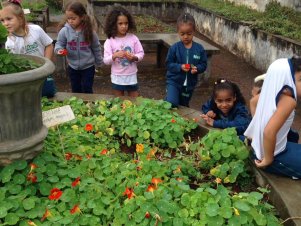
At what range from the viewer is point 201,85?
697cm

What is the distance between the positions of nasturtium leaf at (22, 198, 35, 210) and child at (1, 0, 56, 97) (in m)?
1.98

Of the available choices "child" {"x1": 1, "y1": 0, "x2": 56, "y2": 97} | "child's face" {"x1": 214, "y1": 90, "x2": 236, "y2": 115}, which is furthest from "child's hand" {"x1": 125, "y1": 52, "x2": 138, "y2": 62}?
"child's face" {"x1": 214, "y1": 90, "x2": 236, "y2": 115}

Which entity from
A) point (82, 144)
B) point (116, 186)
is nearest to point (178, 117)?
point (82, 144)

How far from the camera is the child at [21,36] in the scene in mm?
3896

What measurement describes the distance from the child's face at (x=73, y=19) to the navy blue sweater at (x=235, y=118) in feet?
6.16

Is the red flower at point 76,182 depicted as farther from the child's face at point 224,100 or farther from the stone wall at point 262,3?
the stone wall at point 262,3

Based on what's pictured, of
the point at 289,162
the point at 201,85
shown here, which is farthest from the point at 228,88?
the point at 201,85

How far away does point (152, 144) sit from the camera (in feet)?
11.1

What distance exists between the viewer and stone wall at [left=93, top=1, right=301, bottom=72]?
275 inches

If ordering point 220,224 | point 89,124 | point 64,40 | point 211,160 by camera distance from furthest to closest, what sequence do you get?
point 64,40 → point 89,124 → point 211,160 → point 220,224

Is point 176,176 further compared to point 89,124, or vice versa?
point 89,124

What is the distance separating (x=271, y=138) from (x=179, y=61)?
7.01 ft

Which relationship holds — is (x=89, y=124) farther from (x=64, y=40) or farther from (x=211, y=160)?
(x=64, y=40)

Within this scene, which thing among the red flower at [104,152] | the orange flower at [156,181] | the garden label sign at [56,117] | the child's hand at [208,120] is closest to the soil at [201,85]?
the child's hand at [208,120]
